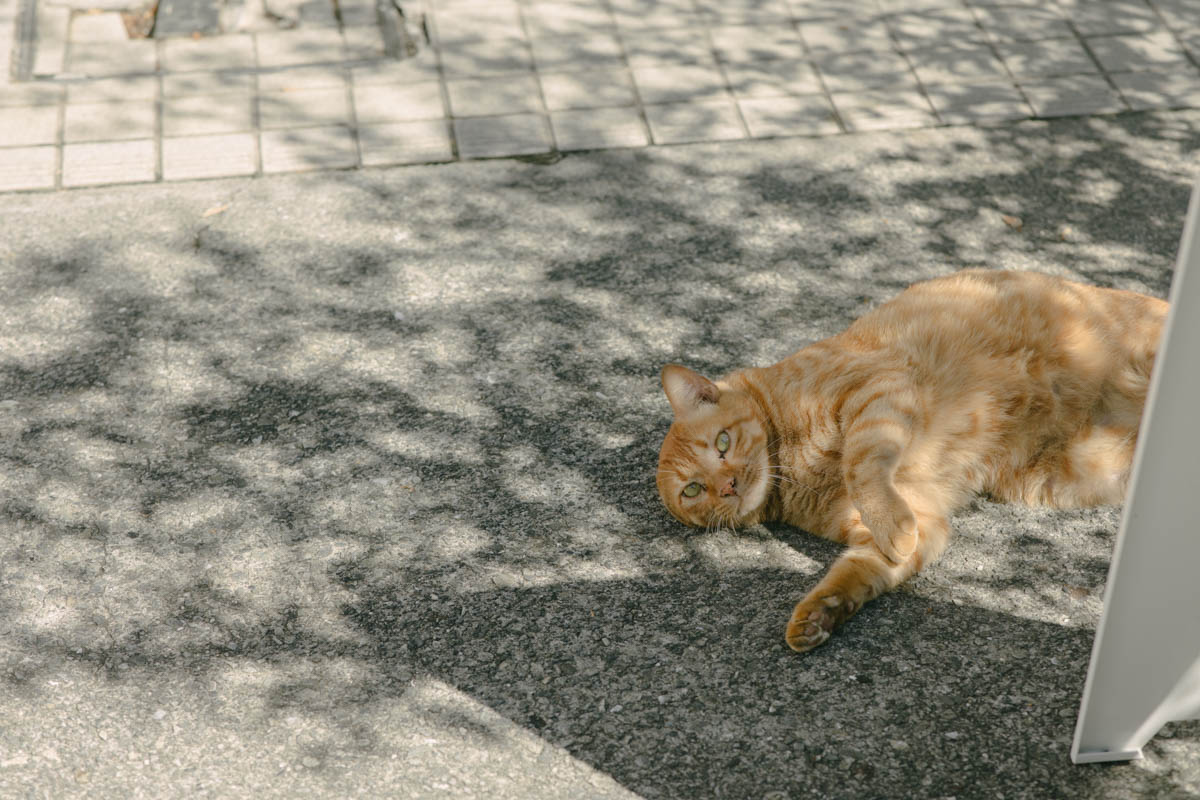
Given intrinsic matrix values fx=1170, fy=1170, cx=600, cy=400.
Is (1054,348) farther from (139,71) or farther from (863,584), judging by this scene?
(139,71)

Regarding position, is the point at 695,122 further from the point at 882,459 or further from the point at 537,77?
the point at 882,459

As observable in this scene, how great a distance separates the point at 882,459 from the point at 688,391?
2.23ft

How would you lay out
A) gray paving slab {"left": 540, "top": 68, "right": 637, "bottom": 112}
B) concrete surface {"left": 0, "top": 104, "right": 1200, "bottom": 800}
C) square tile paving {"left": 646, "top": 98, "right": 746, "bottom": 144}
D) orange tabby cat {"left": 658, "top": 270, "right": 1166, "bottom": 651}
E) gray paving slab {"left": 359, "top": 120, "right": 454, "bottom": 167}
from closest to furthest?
concrete surface {"left": 0, "top": 104, "right": 1200, "bottom": 800}, orange tabby cat {"left": 658, "top": 270, "right": 1166, "bottom": 651}, gray paving slab {"left": 359, "top": 120, "right": 454, "bottom": 167}, square tile paving {"left": 646, "top": 98, "right": 746, "bottom": 144}, gray paving slab {"left": 540, "top": 68, "right": 637, "bottom": 112}

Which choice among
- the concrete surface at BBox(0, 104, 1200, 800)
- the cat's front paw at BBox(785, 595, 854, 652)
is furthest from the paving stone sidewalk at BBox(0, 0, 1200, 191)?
the cat's front paw at BBox(785, 595, 854, 652)

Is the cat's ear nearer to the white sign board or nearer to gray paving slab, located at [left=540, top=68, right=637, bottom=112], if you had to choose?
the white sign board

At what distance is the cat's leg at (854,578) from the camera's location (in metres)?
3.37

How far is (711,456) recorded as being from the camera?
375 cm

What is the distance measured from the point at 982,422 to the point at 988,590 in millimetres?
534

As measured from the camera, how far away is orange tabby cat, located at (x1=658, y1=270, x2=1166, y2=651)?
12.2ft

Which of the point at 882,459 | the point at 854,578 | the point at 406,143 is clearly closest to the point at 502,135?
the point at 406,143

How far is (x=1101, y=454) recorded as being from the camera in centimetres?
376

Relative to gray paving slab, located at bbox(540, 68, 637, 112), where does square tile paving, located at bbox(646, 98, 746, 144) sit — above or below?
below

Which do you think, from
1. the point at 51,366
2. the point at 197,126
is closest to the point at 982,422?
the point at 51,366

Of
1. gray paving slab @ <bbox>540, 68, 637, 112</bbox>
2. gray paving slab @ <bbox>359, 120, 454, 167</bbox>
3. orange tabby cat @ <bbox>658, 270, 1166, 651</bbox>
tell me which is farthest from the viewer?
gray paving slab @ <bbox>540, 68, 637, 112</bbox>
